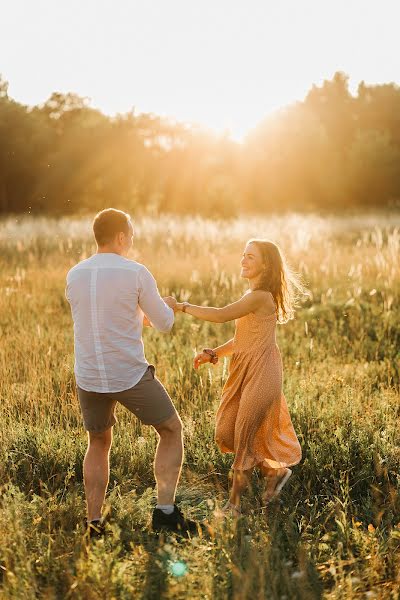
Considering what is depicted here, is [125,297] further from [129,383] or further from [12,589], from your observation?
[12,589]

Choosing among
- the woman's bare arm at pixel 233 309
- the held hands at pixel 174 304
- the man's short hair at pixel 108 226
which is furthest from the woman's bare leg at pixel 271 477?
the man's short hair at pixel 108 226

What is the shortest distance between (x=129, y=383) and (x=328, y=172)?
141 feet

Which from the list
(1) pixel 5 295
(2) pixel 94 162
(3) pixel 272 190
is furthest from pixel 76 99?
(1) pixel 5 295

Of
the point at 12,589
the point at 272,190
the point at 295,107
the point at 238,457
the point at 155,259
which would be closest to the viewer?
the point at 12,589

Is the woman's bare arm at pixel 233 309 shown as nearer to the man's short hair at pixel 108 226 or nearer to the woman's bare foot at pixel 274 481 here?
the man's short hair at pixel 108 226

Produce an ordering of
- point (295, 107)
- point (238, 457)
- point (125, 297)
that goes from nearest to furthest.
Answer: point (125, 297)
point (238, 457)
point (295, 107)

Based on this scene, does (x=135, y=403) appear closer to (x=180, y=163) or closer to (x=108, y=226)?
(x=108, y=226)

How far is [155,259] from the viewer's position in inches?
454

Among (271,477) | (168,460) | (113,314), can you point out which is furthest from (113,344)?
(271,477)

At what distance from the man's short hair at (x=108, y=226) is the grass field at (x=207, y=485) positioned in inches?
52.1

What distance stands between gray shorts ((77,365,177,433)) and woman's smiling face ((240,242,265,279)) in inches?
31.2

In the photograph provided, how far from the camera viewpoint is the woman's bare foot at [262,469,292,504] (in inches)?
145

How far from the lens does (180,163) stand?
39344mm

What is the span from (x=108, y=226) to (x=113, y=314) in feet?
1.36
